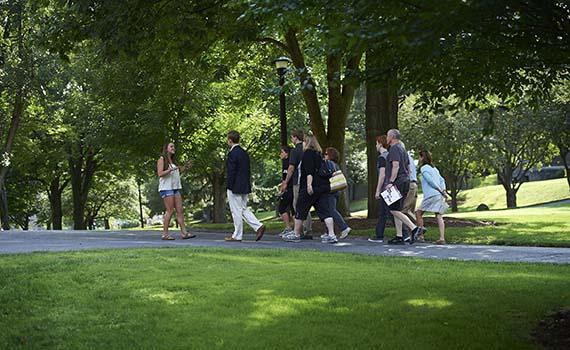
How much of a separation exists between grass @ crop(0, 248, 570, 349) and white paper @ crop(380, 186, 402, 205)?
3.27 m

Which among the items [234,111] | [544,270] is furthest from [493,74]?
[234,111]

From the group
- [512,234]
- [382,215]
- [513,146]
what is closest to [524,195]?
[513,146]

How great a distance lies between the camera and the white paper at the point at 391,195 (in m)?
13.0

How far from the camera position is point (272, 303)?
6.55 metres

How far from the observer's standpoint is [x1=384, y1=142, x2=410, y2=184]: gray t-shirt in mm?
13219

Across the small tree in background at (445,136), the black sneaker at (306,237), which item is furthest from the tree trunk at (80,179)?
the black sneaker at (306,237)

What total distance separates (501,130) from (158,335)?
35.8 meters

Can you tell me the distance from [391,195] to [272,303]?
6843 mm

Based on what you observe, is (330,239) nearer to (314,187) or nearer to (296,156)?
(314,187)

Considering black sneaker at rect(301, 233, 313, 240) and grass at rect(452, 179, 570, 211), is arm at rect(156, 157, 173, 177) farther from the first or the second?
grass at rect(452, 179, 570, 211)

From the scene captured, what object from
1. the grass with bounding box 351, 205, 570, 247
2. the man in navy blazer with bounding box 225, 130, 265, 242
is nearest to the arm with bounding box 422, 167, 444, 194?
the grass with bounding box 351, 205, 570, 247

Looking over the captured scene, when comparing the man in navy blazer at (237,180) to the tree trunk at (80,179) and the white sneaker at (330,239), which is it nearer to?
the white sneaker at (330,239)

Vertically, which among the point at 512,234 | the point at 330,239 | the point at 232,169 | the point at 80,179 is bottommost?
the point at 512,234

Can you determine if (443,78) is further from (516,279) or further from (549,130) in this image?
(549,130)
